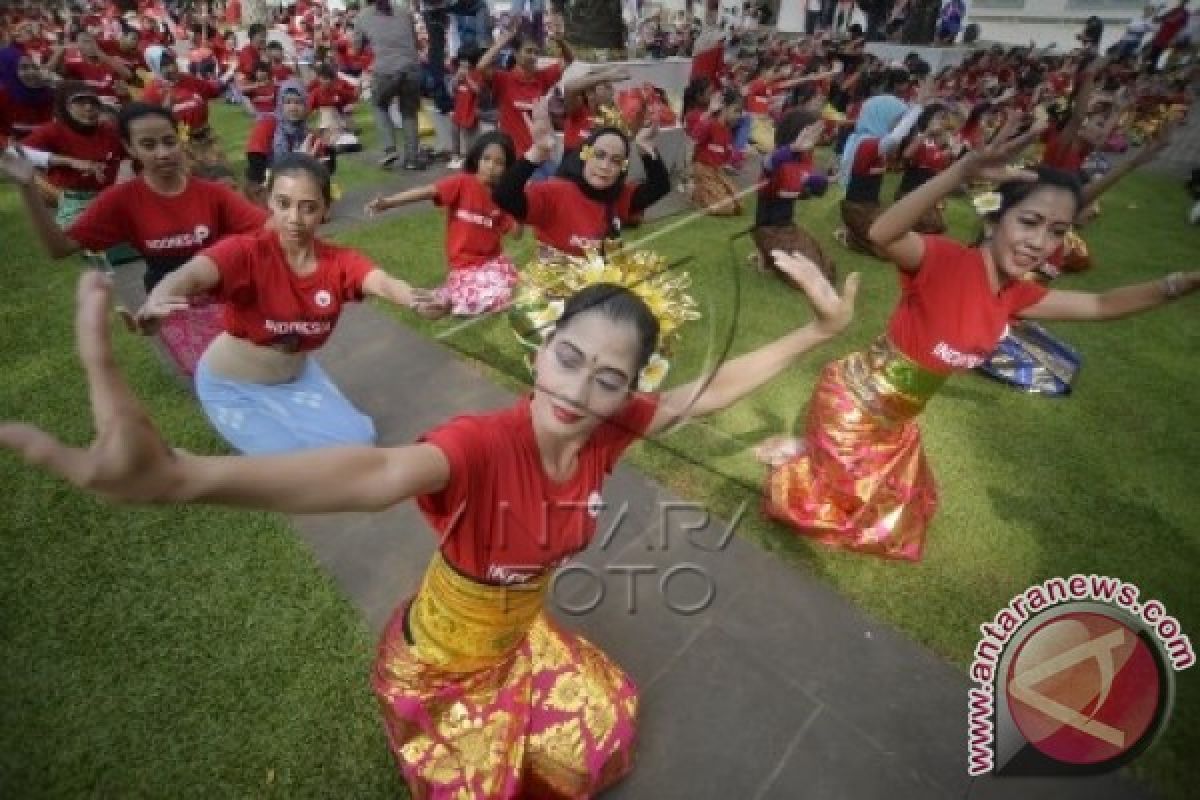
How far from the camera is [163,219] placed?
3.98m

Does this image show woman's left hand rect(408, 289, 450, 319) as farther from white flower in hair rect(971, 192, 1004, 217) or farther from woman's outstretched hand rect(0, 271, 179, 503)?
white flower in hair rect(971, 192, 1004, 217)

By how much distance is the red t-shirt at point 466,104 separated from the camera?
9.57 meters

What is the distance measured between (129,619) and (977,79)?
18.8 m

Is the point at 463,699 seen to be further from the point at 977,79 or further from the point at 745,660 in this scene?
the point at 977,79

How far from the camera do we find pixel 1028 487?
450 cm

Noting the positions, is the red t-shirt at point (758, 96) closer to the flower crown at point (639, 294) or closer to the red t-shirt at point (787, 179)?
the red t-shirt at point (787, 179)

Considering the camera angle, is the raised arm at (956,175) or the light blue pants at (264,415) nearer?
the raised arm at (956,175)

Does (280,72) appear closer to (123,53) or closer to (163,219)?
(123,53)

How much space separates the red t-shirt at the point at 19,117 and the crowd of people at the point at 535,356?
0.11ft

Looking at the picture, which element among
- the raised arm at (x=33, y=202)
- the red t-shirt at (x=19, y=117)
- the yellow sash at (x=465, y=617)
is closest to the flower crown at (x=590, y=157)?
the raised arm at (x=33, y=202)

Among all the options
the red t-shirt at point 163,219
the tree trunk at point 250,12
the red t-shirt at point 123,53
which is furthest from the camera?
the tree trunk at point 250,12

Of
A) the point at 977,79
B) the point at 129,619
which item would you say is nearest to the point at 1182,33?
the point at 977,79

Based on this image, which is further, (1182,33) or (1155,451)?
(1182,33)

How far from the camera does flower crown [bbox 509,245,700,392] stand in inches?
A: 85.6
